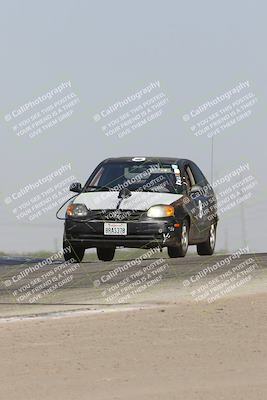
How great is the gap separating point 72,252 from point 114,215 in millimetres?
1260

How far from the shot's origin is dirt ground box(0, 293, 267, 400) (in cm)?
944

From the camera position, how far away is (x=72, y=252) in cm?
2086

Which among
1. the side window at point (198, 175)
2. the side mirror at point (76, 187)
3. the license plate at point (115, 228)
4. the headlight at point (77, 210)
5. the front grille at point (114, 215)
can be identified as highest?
the side mirror at point (76, 187)

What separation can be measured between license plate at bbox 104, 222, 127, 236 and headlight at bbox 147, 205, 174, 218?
51 cm

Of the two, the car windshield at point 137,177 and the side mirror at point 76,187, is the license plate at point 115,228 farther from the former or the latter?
the side mirror at point 76,187

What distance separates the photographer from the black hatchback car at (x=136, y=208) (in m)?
20.2

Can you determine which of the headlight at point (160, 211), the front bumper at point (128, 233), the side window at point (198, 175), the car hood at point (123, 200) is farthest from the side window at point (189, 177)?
the front bumper at point (128, 233)

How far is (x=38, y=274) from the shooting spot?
19.2m

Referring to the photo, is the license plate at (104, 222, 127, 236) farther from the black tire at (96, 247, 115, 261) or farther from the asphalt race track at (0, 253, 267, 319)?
the black tire at (96, 247, 115, 261)

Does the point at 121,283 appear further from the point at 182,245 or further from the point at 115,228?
the point at 182,245

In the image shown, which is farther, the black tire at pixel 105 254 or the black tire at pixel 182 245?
the black tire at pixel 105 254

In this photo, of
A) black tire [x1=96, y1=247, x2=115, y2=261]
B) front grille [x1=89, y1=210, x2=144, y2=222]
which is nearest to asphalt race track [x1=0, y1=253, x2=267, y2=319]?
front grille [x1=89, y1=210, x2=144, y2=222]

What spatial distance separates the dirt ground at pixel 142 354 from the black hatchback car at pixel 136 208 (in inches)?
213

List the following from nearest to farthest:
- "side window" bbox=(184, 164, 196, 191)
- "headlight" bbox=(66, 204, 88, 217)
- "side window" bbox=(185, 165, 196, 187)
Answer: "headlight" bbox=(66, 204, 88, 217) → "side window" bbox=(184, 164, 196, 191) → "side window" bbox=(185, 165, 196, 187)
